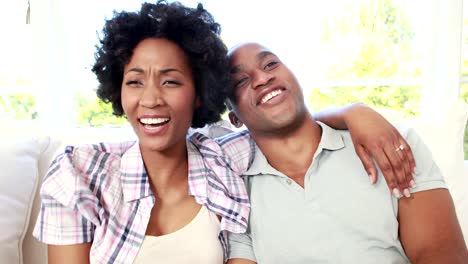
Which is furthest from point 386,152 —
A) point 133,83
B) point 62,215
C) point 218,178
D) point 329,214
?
point 62,215

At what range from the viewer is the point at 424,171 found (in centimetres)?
114

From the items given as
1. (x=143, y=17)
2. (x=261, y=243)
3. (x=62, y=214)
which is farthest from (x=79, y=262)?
(x=143, y=17)

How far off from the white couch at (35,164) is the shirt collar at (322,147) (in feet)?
1.21

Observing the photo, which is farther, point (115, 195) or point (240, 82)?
point (240, 82)

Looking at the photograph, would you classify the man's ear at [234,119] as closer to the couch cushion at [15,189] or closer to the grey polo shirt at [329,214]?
the grey polo shirt at [329,214]

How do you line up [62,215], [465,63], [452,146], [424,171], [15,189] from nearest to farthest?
[62,215] < [424,171] < [15,189] < [452,146] < [465,63]

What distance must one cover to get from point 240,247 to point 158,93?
0.50 metres

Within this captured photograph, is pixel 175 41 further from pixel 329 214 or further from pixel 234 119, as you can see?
pixel 329 214

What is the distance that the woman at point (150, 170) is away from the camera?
1.05 meters

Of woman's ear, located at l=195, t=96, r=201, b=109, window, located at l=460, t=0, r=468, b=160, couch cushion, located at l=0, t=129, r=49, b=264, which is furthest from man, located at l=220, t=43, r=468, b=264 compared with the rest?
window, located at l=460, t=0, r=468, b=160

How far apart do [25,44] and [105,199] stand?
1560 millimetres

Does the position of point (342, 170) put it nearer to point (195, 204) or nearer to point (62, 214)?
point (195, 204)

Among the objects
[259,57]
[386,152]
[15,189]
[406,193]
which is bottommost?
[15,189]

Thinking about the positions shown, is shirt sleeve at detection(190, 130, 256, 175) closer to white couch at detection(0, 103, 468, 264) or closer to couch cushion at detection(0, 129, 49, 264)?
white couch at detection(0, 103, 468, 264)
